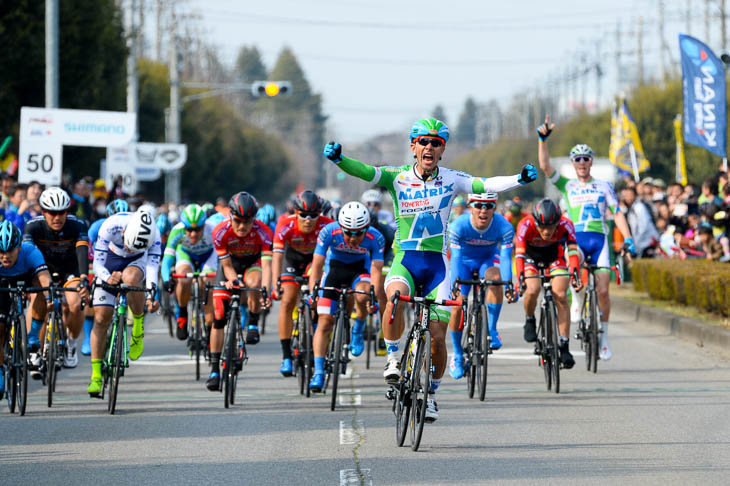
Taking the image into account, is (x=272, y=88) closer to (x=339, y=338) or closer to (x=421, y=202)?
(x=339, y=338)

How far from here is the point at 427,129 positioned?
9.44 m

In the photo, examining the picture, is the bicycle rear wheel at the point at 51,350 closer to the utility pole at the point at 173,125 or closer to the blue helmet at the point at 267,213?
the blue helmet at the point at 267,213

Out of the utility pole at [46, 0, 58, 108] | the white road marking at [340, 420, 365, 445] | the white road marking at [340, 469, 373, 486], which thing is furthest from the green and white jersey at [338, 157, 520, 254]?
the utility pole at [46, 0, 58, 108]

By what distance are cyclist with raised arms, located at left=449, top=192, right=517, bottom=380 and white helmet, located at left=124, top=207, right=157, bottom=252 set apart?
3068 mm

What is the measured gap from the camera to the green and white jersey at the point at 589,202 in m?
14.6

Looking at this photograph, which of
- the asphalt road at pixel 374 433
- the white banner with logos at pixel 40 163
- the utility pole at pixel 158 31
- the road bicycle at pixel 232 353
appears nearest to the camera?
the asphalt road at pixel 374 433

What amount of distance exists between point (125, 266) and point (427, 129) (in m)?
4.19

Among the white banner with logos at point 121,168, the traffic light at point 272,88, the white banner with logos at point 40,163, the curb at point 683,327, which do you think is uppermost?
the traffic light at point 272,88

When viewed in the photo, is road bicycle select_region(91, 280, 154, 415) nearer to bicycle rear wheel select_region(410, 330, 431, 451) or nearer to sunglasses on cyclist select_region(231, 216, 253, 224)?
sunglasses on cyclist select_region(231, 216, 253, 224)

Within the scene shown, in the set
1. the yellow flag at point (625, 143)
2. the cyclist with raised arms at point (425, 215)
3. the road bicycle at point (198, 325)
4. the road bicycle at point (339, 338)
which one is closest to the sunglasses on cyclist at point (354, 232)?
the road bicycle at point (339, 338)

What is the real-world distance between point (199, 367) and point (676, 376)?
4941mm

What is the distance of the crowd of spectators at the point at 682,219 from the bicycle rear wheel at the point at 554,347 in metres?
8.34

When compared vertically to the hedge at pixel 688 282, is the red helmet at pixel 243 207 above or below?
above

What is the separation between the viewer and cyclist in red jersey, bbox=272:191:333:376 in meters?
12.7
